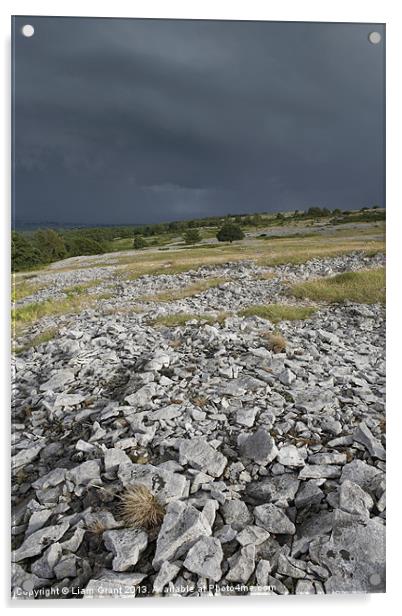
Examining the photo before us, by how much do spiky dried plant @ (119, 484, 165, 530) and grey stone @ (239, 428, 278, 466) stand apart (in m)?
0.82

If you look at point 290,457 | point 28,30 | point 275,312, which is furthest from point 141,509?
point 28,30

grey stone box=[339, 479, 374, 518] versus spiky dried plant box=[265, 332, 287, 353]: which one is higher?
spiky dried plant box=[265, 332, 287, 353]

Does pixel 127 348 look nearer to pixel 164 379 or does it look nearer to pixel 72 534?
pixel 164 379

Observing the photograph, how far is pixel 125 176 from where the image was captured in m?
3.99

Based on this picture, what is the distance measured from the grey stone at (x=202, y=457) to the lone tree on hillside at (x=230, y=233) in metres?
1.90

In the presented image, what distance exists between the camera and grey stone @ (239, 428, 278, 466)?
11.8ft

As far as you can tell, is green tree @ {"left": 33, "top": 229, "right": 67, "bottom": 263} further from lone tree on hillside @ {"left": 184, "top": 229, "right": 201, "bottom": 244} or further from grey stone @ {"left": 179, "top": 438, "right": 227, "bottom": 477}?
grey stone @ {"left": 179, "top": 438, "right": 227, "bottom": 477}

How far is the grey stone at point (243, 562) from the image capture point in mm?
3285

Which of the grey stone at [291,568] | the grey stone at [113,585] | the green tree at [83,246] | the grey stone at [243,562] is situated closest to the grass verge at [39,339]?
the green tree at [83,246]

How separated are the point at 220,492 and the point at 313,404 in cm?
113

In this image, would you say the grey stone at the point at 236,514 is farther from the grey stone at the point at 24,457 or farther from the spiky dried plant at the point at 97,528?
the grey stone at the point at 24,457

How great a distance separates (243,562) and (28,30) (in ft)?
15.9

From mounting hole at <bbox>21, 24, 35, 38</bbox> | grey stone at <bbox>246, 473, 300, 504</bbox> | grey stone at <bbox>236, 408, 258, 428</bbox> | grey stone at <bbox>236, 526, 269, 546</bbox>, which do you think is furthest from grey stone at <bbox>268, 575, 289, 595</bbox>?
mounting hole at <bbox>21, 24, 35, 38</bbox>
